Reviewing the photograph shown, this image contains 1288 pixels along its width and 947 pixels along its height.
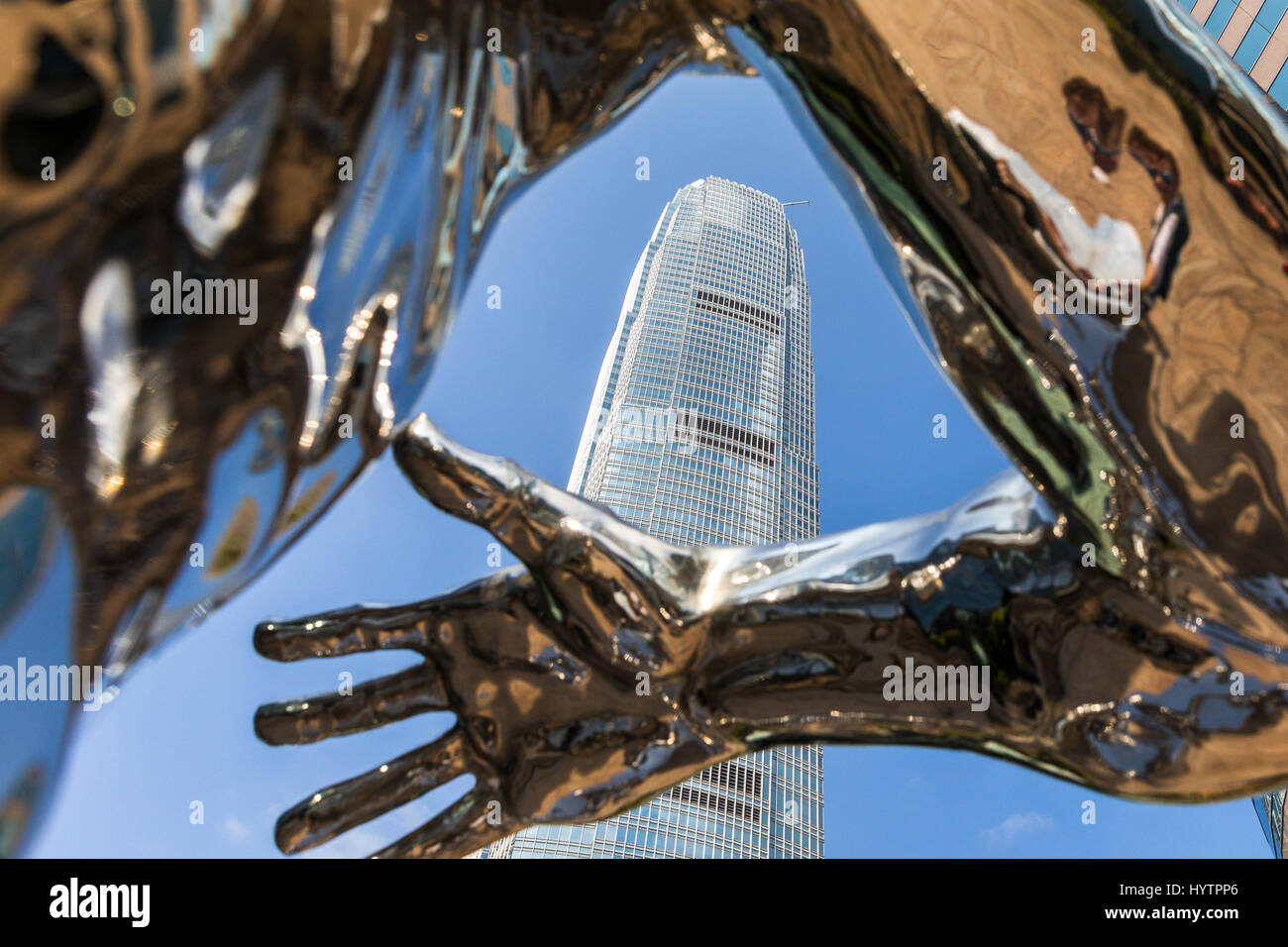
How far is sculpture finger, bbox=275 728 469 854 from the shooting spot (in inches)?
42.6

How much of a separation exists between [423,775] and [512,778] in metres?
0.10

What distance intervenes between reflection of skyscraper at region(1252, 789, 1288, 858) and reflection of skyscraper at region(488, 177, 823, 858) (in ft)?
36.6

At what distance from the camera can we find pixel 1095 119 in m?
0.79

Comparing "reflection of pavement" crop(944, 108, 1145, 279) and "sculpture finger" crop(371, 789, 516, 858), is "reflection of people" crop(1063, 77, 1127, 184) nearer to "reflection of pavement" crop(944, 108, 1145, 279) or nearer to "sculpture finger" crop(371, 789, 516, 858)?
"reflection of pavement" crop(944, 108, 1145, 279)

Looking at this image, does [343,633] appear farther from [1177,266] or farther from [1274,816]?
[1274,816]

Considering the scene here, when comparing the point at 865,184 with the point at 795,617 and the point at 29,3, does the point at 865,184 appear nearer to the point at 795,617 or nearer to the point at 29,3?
the point at 795,617

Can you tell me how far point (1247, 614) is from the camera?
0.89 m

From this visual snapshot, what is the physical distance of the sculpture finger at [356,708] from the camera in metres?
1.09

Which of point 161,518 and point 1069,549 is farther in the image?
point 1069,549

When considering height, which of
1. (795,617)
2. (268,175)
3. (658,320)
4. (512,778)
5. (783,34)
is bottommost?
(512,778)

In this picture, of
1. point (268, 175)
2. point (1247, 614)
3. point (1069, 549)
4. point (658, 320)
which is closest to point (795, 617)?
point (1069, 549)

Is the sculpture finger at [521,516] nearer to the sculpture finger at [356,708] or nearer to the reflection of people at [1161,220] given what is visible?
the sculpture finger at [356,708]

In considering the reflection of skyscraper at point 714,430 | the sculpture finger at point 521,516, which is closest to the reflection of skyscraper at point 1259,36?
the reflection of skyscraper at point 714,430

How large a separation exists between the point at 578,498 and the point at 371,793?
417 mm
